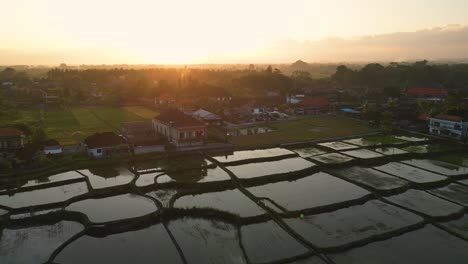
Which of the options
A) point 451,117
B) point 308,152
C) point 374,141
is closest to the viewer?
point 308,152

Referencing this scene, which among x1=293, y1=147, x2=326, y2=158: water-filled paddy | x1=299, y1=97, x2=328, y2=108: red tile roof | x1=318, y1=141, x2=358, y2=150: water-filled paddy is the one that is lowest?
x1=293, y1=147, x2=326, y2=158: water-filled paddy

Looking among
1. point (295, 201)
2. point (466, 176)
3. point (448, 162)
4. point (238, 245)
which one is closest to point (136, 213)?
point (238, 245)

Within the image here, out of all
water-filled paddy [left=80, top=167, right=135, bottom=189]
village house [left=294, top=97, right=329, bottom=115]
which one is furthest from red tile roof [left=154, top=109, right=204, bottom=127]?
village house [left=294, top=97, right=329, bottom=115]

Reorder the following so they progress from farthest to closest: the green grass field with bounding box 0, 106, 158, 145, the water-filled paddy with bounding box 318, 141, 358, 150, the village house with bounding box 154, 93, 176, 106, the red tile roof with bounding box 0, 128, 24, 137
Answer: the village house with bounding box 154, 93, 176, 106
the green grass field with bounding box 0, 106, 158, 145
the water-filled paddy with bounding box 318, 141, 358, 150
the red tile roof with bounding box 0, 128, 24, 137

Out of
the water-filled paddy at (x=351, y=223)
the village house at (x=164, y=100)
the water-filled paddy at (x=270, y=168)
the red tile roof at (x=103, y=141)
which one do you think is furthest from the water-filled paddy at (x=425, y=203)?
the village house at (x=164, y=100)

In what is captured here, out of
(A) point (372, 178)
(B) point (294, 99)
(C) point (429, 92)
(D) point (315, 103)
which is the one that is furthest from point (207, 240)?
(C) point (429, 92)

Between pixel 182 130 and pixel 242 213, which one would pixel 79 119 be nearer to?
pixel 182 130

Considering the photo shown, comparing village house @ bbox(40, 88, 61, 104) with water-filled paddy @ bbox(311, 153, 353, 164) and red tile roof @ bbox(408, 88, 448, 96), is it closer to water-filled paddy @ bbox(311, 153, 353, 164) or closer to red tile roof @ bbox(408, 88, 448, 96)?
water-filled paddy @ bbox(311, 153, 353, 164)

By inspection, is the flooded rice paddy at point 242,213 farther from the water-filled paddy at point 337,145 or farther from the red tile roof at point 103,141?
the water-filled paddy at point 337,145
